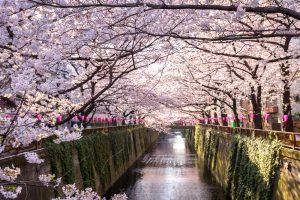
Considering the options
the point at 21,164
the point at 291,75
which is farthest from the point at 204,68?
the point at 21,164

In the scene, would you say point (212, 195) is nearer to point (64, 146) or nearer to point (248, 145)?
point (248, 145)

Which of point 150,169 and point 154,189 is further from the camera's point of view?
point 150,169

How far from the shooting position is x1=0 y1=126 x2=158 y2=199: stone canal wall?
13.9 meters

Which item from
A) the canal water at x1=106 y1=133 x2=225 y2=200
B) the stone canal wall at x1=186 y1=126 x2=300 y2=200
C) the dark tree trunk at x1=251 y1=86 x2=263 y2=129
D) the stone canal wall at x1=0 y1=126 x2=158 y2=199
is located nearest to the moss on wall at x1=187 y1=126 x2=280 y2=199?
the stone canal wall at x1=186 y1=126 x2=300 y2=200

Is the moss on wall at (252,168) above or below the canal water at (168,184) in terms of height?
above

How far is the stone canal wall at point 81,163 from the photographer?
45.6 feet

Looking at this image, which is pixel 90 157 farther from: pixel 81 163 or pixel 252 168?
pixel 252 168

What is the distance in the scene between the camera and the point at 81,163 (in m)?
22.0

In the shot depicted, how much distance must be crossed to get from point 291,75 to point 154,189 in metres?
12.2

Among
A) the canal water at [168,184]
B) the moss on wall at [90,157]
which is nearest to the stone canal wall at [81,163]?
the moss on wall at [90,157]

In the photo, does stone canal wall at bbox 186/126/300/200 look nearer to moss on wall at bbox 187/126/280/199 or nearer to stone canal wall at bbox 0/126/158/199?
moss on wall at bbox 187/126/280/199

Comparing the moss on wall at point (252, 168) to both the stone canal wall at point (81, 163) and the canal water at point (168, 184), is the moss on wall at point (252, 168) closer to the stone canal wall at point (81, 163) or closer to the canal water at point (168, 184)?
the canal water at point (168, 184)

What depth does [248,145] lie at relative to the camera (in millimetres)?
19578

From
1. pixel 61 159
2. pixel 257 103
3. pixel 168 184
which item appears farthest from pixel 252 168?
pixel 168 184
